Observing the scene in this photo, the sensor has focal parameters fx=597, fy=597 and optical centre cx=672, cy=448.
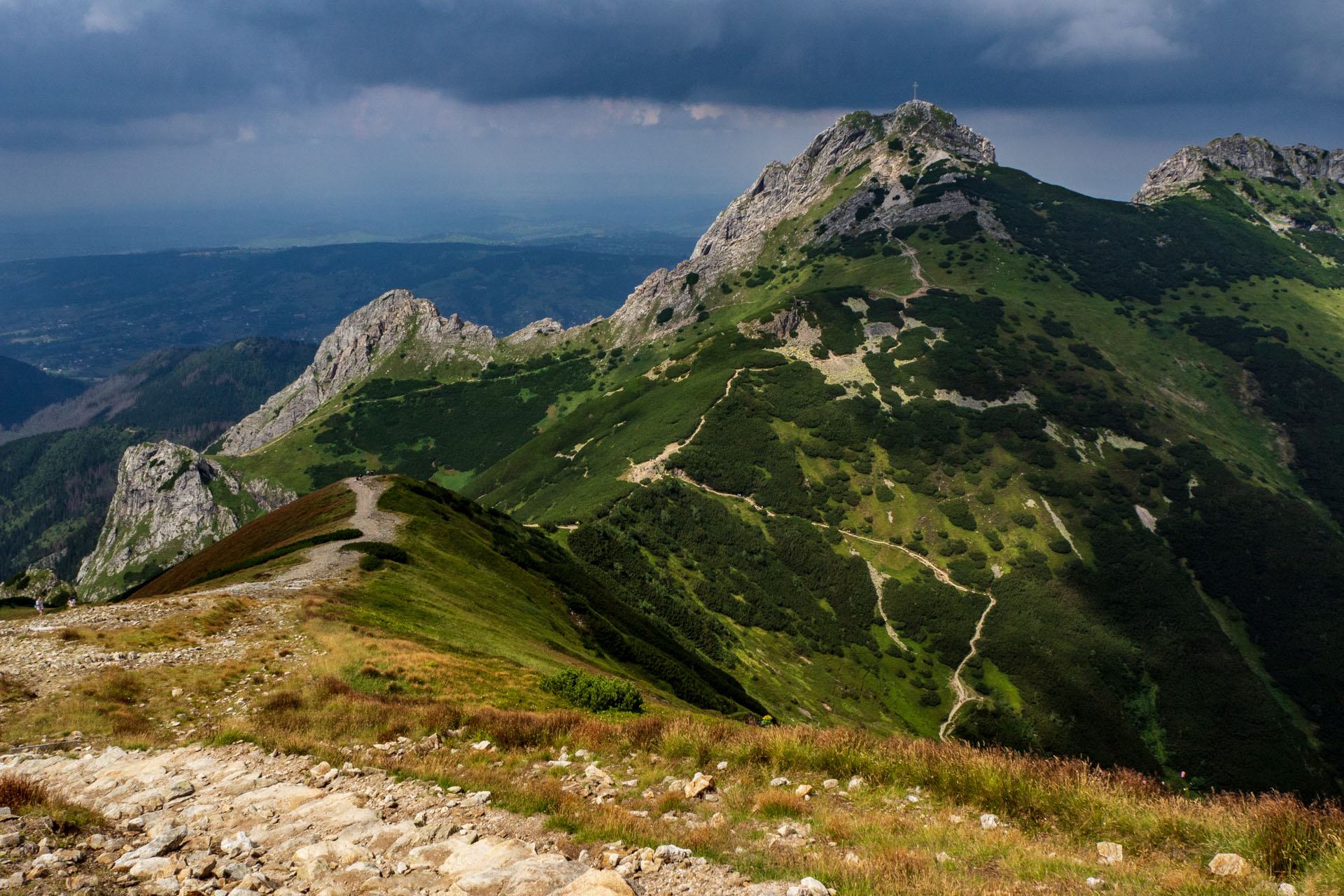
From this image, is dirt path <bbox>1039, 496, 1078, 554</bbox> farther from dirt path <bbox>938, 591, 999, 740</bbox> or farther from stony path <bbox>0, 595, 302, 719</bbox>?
stony path <bbox>0, 595, 302, 719</bbox>

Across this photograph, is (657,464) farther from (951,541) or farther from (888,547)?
(951,541)

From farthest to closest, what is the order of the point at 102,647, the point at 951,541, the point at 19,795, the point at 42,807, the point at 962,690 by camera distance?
the point at 951,541 < the point at 962,690 < the point at 102,647 < the point at 42,807 < the point at 19,795

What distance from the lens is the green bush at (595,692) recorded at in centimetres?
2331

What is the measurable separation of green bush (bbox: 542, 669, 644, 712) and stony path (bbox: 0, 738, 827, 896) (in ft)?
32.4

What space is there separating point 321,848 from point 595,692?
1368cm

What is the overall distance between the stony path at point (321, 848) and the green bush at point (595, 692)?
32.4 feet

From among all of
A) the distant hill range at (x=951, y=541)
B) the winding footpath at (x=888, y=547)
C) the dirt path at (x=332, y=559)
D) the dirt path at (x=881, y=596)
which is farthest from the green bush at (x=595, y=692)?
the dirt path at (x=881, y=596)

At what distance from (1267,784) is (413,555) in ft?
421

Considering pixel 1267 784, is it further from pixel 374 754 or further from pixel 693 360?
pixel 693 360

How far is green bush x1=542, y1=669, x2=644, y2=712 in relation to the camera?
23.3m

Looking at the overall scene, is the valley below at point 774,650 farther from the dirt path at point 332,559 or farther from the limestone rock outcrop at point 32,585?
the limestone rock outcrop at point 32,585

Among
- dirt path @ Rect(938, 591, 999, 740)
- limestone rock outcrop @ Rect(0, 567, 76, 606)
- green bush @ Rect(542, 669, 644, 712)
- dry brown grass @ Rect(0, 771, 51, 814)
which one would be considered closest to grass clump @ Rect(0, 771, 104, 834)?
dry brown grass @ Rect(0, 771, 51, 814)

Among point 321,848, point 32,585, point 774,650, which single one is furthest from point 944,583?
point 32,585

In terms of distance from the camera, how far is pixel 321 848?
1060cm
